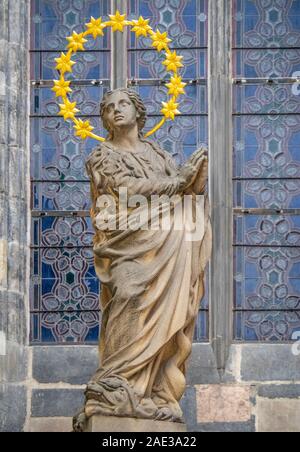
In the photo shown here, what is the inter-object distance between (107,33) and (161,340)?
3.76 metres

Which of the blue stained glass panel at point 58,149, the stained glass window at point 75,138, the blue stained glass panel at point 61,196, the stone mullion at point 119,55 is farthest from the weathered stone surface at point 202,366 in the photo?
the stone mullion at point 119,55

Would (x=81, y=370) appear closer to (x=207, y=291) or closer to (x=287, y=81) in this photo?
(x=207, y=291)

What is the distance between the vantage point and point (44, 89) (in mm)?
18781

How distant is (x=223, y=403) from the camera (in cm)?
1791

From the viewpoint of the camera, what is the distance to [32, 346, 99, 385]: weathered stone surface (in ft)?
59.1

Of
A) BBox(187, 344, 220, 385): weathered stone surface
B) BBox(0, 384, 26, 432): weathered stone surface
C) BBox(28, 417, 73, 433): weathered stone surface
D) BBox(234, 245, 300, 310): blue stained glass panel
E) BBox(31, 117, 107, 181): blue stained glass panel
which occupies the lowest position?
BBox(28, 417, 73, 433): weathered stone surface

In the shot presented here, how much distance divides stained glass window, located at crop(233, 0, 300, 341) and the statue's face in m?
2.48

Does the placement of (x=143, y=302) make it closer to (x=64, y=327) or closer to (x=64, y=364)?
(x=64, y=364)

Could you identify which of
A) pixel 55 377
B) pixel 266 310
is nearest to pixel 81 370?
pixel 55 377

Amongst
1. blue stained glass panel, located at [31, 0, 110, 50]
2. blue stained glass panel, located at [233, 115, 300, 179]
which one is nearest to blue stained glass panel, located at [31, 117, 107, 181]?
blue stained glass panel, located at [31, 0, 110, 50]

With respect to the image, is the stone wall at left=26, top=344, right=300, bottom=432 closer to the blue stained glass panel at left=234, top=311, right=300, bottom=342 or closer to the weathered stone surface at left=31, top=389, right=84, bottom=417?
the weathered stone surface at left=31, top=389, right=84, bottom=417

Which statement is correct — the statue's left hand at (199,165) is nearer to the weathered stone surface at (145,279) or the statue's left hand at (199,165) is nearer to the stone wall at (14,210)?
the weathered stone surface at (145,279)

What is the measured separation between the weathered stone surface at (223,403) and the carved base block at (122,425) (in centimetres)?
225

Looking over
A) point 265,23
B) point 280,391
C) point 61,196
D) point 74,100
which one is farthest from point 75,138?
point 280,391
